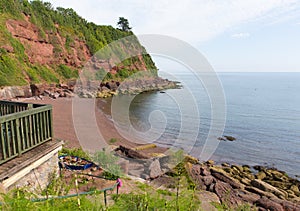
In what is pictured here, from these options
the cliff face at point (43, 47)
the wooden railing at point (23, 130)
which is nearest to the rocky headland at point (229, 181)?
the wooden railing at point (23, 130)

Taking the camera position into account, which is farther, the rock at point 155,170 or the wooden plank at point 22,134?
the rock at point 155,170

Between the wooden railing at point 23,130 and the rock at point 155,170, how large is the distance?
410 centimetres

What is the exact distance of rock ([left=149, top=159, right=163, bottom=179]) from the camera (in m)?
8.40

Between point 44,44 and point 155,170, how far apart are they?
3447cm

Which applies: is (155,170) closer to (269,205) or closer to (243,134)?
(269,205)

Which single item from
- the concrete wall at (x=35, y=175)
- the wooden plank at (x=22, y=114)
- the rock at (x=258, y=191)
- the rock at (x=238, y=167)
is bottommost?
the rock at (x=238, y=167)

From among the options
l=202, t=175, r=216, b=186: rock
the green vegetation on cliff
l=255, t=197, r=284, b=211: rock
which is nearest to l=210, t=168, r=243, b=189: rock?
l=202, t=175, r=216, b=186: rock

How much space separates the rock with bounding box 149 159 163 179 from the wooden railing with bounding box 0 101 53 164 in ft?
13.5

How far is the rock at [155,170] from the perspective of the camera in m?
8.40

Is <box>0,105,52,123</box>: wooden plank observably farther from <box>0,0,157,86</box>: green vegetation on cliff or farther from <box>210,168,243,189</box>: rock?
<box>0,0,157,86</box>: green vegetation on cliff

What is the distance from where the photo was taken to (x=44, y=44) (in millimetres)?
36219

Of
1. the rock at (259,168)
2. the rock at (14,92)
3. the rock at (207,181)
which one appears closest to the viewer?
the rock at (207,181)

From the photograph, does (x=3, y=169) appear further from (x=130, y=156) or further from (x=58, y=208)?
(x=130, y=156)

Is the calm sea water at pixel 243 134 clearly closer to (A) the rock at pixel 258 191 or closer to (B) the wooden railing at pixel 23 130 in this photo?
(A) the rock at pixel 258 191
